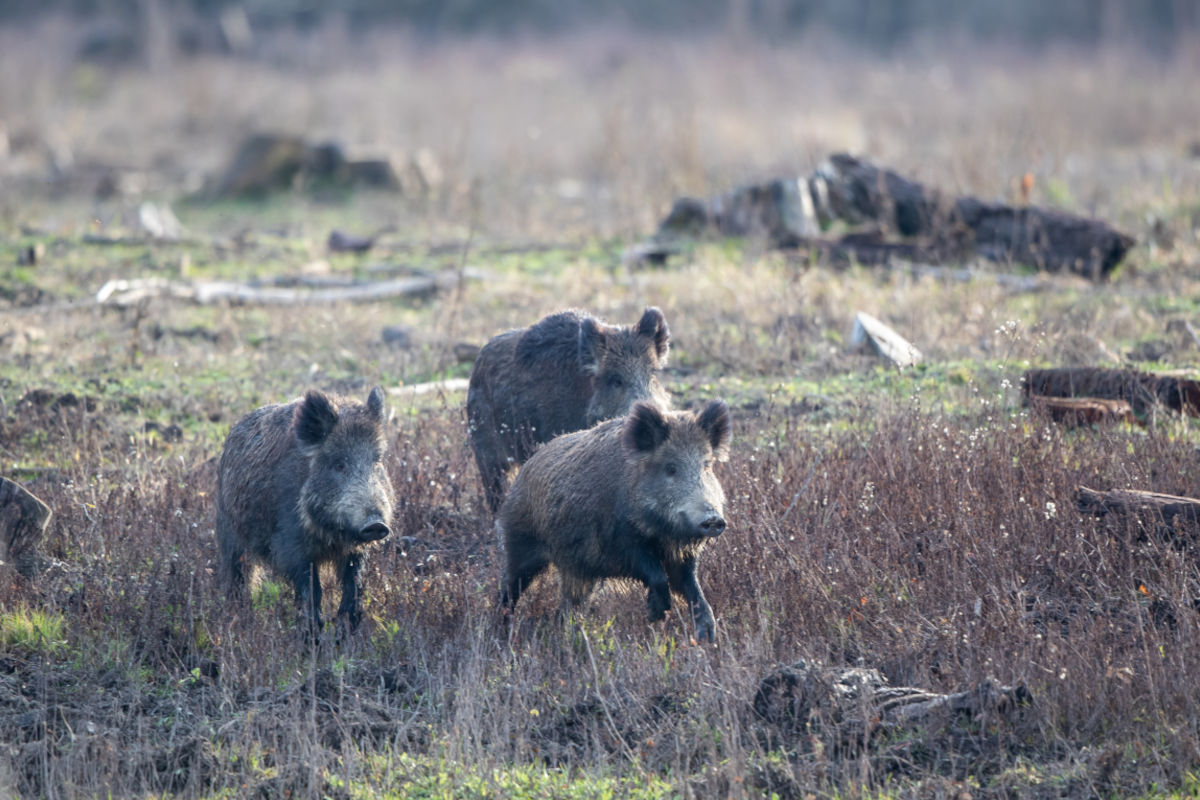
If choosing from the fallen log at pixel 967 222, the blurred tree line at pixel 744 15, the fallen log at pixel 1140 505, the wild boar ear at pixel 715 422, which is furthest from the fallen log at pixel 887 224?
the blurred tree line at pixel 744 15

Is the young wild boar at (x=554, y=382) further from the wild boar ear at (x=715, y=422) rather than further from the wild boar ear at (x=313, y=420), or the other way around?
the wild boar ear at (x=313, y=420)

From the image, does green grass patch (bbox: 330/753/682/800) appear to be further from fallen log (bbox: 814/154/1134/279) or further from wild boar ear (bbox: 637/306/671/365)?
fallen log (bbox: 814/154/1134/279)

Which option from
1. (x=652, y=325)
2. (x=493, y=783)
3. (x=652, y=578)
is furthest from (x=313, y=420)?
(x=652, y=325)

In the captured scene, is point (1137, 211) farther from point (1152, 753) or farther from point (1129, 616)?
point (1152, 753)

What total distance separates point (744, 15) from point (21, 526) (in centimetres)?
3951

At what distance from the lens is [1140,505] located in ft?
21.8

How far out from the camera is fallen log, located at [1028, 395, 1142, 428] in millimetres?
8391

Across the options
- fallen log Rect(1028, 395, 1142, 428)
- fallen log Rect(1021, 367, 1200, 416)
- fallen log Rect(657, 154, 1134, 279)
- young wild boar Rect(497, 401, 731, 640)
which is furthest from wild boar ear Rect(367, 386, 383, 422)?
fallen log Rect(657, 154, 1134, 279)

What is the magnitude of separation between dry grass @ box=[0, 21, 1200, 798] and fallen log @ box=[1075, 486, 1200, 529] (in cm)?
12

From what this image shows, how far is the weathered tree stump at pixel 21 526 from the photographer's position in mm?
6961

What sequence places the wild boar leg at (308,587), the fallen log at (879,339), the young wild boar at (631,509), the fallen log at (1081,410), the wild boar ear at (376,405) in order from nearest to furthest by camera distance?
the young wild boar at (631,509)
the wild boar leg at (308,587)
the wild boar ear at (376,405)
the fallen log at (1081,410)
the fallen log at (879,339)

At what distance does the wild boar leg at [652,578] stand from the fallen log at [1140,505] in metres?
2.39

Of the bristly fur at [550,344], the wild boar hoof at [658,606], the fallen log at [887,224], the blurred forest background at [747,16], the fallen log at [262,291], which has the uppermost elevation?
the bristly fur at [550,344]

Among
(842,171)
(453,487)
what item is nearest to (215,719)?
(453,487)
